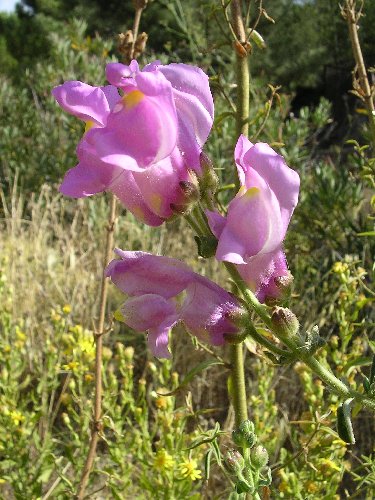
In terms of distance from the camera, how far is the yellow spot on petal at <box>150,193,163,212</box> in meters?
0.58

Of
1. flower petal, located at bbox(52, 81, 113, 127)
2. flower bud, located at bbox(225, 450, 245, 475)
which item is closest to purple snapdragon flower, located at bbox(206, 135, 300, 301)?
flower petal, located at bbox(52, 81, 113, 127)

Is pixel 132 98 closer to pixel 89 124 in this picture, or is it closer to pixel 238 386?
pixel 89 124

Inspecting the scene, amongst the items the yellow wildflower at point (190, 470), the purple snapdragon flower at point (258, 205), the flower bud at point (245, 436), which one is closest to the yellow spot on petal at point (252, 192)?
the purple snapdragon flower at point (258, 205)

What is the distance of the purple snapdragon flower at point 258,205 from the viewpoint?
54 cm

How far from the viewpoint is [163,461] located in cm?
123

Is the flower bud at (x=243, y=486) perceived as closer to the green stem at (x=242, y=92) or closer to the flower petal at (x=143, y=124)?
the flower petal at (x=143, y=124)

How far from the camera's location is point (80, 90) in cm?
54

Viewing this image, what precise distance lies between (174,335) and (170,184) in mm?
1933

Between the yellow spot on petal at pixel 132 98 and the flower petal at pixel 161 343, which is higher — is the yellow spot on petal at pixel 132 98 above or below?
above

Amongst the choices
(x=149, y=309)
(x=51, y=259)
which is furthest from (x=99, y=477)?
(x=149, y=309)

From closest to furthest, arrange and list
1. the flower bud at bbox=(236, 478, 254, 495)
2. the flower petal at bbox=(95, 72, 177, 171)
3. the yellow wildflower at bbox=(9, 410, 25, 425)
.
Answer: the flower petal at bbox=(95, 72, 177, 171)
the flower bud at bbox=(236, 478, 254, 495)
the yellow wildflower at bbox=(9, 410, 25, 425)

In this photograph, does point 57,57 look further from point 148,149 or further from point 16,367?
point 148,149

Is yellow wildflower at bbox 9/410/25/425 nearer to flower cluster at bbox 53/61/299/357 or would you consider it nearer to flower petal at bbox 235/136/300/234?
flower cluster at bbox 53/61/299/357

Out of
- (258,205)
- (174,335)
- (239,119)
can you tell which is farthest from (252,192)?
(174,335)
